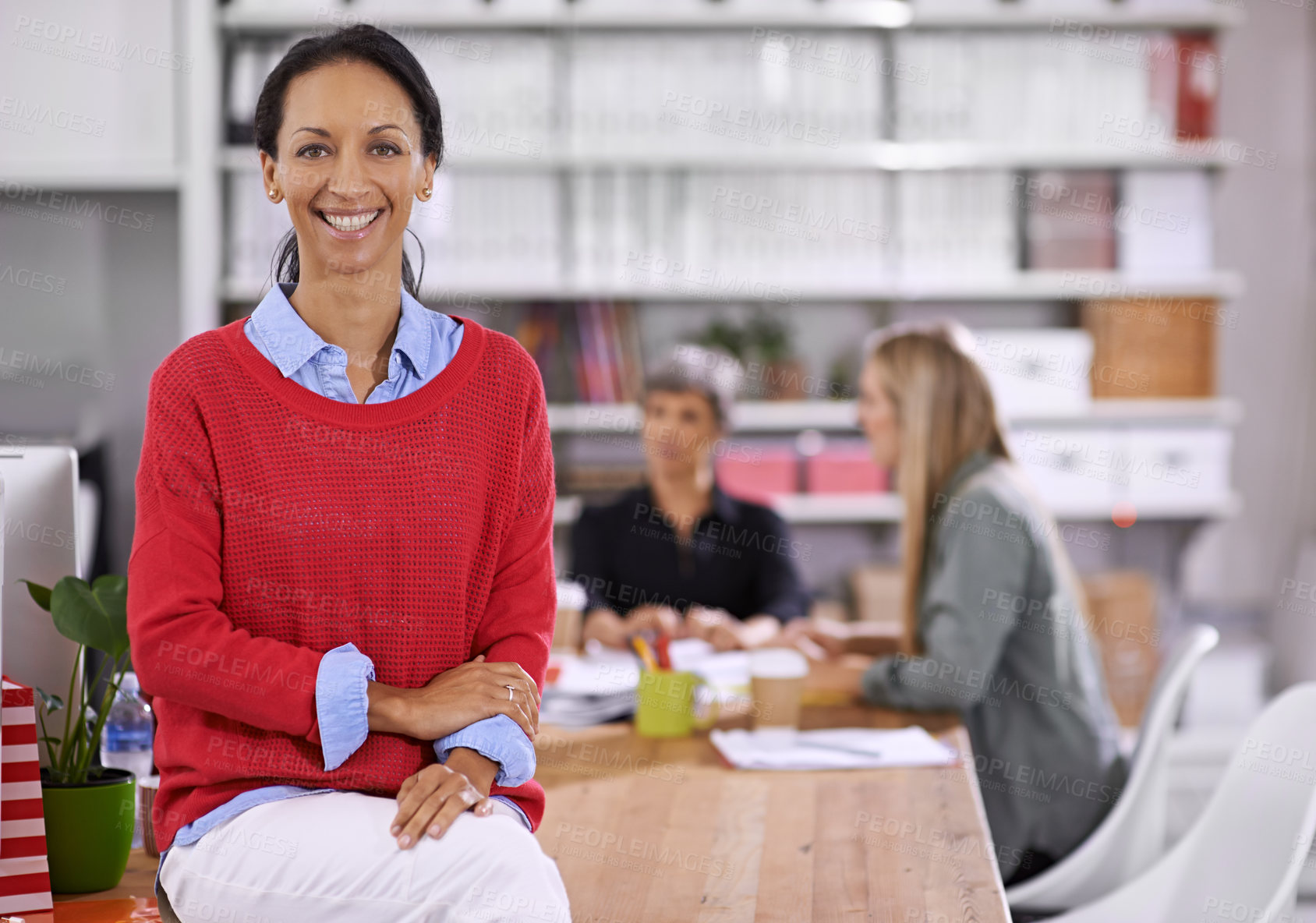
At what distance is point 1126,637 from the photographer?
3.87 meters

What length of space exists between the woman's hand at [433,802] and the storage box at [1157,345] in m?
3.26

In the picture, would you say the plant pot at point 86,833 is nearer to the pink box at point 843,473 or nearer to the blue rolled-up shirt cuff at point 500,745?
the blue rolled-up shirt cuff at point 500,745

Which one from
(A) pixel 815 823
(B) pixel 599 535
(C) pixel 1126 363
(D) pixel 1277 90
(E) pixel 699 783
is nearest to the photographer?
(A) pixel 815 823

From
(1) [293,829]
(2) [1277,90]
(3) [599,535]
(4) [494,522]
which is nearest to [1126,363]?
(2) [1277,90]

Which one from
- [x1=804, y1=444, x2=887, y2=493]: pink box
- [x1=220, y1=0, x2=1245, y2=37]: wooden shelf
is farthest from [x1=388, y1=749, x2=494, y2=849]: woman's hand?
[x1=220, y1=0, x2=1245, y2=37]: wooden shelf

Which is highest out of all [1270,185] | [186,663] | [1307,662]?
[1270,185]

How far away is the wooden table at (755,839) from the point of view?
1273mm

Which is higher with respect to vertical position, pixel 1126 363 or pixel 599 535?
pixel 1126 363

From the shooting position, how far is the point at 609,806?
5.13 feet

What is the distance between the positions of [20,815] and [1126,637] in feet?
11.2

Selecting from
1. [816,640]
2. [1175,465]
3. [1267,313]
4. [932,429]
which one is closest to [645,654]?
[816,640]

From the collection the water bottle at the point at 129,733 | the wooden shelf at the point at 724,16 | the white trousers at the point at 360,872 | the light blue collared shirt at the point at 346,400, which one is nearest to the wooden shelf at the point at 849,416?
the wooden shelf at the point at 724,16

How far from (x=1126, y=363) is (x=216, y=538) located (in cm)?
339

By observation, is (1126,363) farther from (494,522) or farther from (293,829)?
(293,829)
